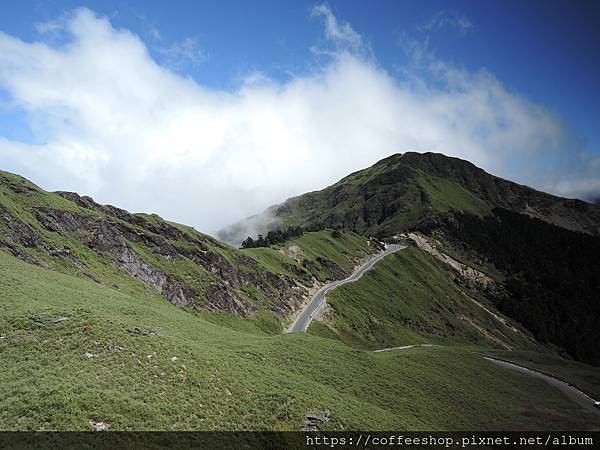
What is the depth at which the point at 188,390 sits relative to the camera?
26.6 m

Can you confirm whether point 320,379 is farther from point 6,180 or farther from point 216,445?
point 6,180

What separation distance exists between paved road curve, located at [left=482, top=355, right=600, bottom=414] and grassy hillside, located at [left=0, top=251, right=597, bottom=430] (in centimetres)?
495

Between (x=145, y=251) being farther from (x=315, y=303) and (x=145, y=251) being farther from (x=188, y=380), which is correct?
(x=188, y=380)

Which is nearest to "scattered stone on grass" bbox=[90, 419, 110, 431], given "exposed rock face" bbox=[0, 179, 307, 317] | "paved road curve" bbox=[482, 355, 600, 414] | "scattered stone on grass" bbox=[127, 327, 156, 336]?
"scattered stone on grass" bbox=[127, 327, 156, 336]

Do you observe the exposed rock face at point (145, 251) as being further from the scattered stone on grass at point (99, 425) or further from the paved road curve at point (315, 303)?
the scattered stone on grass at point (99, 425)

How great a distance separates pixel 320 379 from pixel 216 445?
62.1 feet

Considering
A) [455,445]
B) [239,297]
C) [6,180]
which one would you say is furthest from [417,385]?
[6,180]

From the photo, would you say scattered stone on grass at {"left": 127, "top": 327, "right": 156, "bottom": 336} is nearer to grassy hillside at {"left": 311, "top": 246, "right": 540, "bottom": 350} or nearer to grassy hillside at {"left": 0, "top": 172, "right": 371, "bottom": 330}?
grassy hillside at {"left": 0, "top": 172, "right": 371, "bottom": 330}

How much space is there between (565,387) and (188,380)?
6715 centimetres

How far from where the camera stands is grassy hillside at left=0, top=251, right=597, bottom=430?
22.9m

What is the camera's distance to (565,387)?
6291 centimetres

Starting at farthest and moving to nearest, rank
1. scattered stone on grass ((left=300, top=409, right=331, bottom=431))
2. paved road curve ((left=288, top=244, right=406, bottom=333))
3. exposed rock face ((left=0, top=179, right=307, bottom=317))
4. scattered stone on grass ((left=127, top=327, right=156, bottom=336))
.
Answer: paved road curve ((left=288, top=244, right=406, bottom=333)), exposed rock face ((left=0, top=179, right=307, bottom=317)), scattered stone on grass ((left=127, top=327, right=156, bottom=336)), scattered stone on grass ((left=300, top=409, right=331, bottom=431))

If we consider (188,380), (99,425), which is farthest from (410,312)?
(99,425)

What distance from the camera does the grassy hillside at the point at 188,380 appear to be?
22.9 metres
